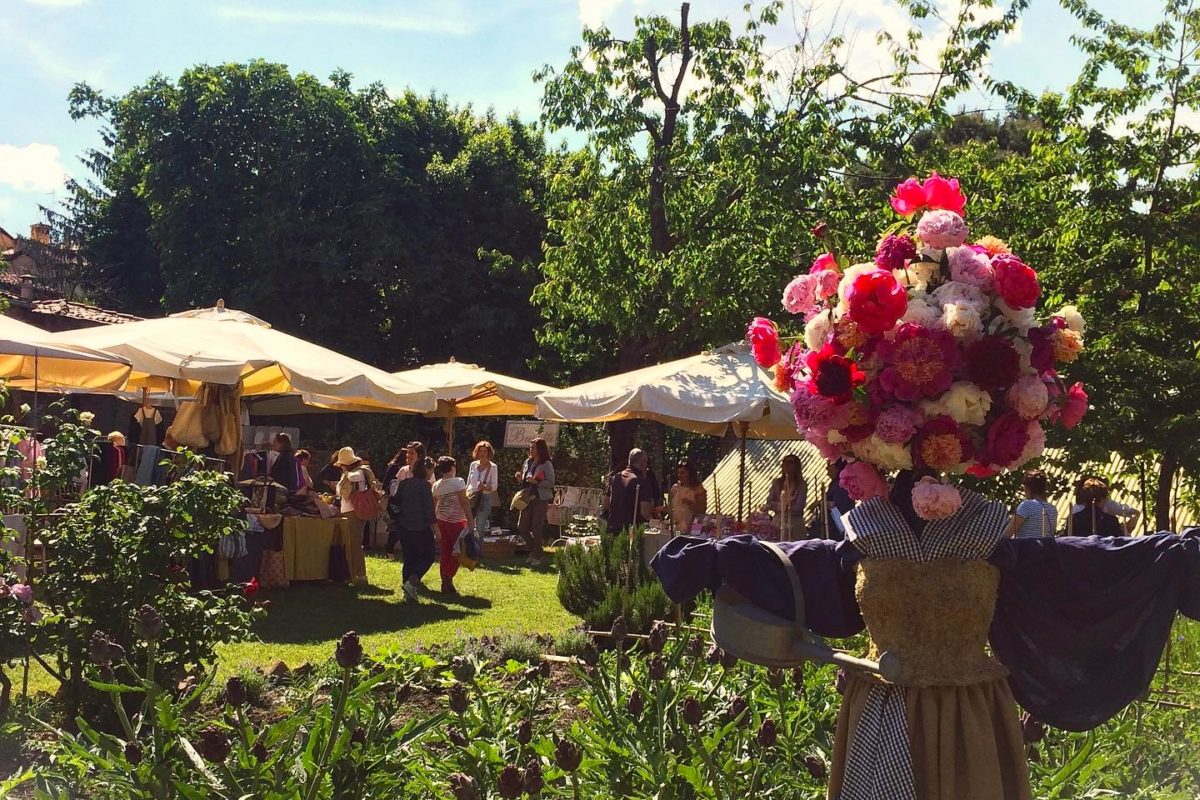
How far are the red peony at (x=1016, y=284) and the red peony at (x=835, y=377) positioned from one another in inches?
16.3

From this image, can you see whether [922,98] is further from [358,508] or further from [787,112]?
[358,508]

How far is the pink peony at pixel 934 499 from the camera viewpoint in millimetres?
2791

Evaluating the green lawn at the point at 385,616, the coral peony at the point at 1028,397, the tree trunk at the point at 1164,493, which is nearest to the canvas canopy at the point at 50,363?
the green lawn at the point at 385,616

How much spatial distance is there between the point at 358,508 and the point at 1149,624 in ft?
33.0

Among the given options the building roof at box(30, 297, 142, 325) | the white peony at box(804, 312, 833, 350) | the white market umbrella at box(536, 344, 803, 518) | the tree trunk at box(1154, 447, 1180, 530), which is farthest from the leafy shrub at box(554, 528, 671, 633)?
the building roof at box(30, 297, 142, 325)

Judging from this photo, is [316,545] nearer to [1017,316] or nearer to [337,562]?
[337,562]

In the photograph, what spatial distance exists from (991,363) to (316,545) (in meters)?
10.1

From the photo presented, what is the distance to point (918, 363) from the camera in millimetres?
2824

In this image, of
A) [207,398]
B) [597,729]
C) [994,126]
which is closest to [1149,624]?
[597,729]

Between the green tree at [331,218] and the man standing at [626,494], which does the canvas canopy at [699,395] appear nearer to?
the man standing at [626,494]

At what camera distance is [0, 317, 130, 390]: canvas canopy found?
8750 mm

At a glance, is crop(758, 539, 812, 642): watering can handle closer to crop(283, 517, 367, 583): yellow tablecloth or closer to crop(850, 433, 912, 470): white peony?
crop(850, 433, 912, 470): white peony

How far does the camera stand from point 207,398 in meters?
11.1

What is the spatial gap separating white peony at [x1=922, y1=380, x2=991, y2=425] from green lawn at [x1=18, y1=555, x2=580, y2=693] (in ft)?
16.8
